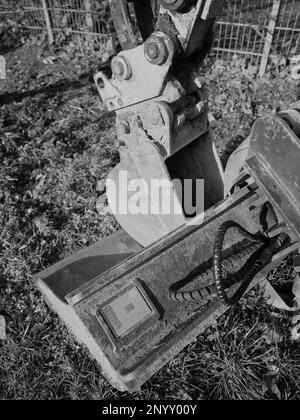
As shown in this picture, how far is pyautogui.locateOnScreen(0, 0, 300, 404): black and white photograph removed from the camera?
2.08 metres

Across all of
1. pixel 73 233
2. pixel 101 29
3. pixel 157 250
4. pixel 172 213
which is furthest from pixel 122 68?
pixel 101 29

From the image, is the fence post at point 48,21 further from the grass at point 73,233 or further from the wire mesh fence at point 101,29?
the grass at point 73,233

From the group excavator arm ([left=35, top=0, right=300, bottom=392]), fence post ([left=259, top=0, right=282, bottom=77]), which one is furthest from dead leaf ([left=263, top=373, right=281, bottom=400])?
fence post ([left=259, top=0, right=282, bottom=77])

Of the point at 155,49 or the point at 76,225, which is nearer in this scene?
the point at 155,49

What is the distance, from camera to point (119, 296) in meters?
2.06

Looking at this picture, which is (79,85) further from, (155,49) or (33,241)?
(155,49)

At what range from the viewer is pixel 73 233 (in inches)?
141

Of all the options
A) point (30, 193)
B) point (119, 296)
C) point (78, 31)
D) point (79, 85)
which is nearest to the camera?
point (119, 296)

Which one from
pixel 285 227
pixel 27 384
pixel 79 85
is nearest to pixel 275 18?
pixel 79 85

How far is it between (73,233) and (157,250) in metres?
1.58

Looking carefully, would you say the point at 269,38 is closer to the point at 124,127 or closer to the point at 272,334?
the point at 124,127

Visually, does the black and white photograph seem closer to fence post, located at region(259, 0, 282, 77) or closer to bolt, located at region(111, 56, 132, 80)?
bolt, located at region(111, 56, 132, 80)

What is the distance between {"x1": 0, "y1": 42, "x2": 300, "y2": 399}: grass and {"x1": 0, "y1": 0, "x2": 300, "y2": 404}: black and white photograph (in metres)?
0.01

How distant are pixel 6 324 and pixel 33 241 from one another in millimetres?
798
